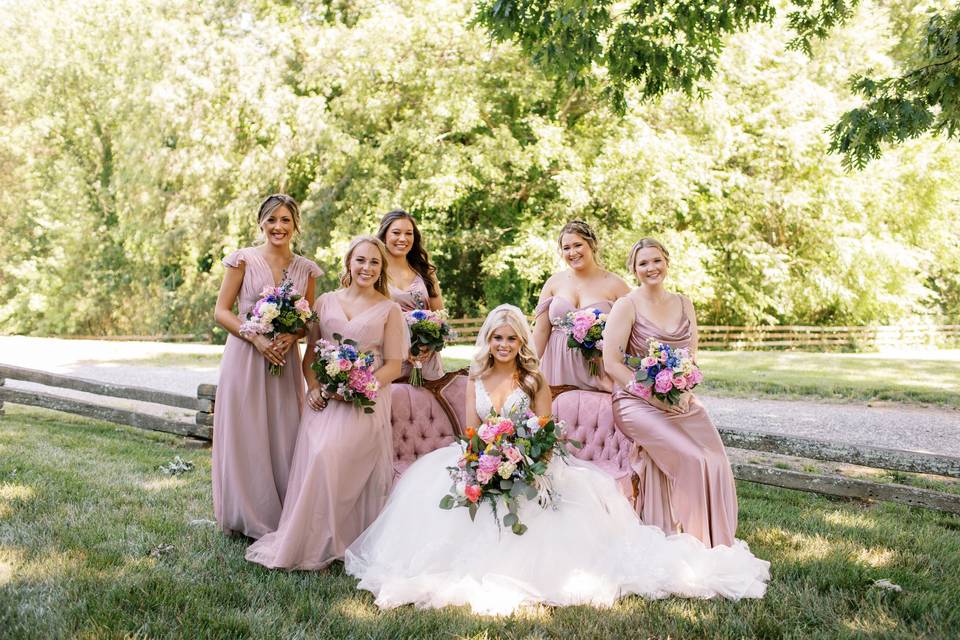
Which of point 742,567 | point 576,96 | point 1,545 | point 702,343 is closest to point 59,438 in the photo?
point 1,545

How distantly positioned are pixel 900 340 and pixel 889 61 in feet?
33.3

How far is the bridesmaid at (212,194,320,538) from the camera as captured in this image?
233 inches

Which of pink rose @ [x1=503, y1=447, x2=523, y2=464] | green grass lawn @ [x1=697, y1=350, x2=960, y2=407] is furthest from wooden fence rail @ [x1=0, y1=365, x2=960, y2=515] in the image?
green grass lawn @ [x1=697, y1=350, x2=960, y2=407]

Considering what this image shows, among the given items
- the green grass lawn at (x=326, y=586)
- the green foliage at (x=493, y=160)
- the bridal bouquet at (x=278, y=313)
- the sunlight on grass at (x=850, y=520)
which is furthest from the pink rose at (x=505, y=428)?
the green foliage at (x=493, y=160)

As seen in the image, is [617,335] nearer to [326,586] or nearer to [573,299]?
[573,299]

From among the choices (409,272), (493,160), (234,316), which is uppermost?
(493,160)

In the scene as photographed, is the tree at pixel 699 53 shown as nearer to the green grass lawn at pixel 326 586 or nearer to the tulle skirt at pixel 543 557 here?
the green grass lawn at pixel 326 586

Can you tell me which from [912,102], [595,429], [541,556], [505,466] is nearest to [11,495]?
[505,466]

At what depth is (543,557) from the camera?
4.89 metres

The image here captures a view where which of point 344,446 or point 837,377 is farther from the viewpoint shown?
point 837,377

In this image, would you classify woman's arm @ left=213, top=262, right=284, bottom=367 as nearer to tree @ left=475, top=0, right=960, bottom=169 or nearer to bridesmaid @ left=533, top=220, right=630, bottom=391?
bridesmaid @ left=533, top=220, right=630, bottom=391

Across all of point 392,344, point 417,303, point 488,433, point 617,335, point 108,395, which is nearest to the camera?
point 488,433

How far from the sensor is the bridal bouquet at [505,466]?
489 cm

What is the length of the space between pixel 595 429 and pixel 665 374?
3.48 ft
